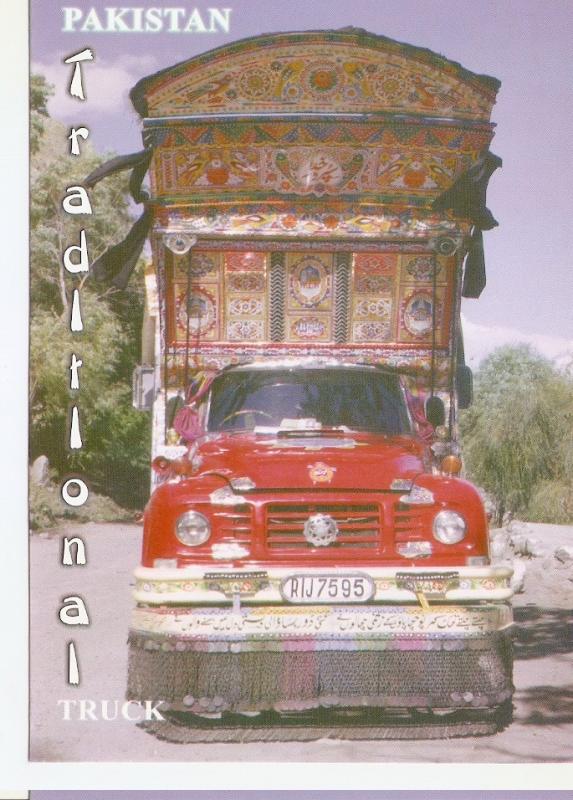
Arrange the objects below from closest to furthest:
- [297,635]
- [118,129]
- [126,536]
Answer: [297,635] < [126,536] < [118,129]

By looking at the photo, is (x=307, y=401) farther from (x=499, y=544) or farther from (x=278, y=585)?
(x=499, y=544)

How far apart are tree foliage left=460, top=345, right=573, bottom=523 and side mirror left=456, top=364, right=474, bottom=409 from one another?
70 mm

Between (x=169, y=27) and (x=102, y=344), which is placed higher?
(x=169, y=27)

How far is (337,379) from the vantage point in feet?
16.0

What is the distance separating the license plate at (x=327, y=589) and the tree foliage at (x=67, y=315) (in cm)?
133

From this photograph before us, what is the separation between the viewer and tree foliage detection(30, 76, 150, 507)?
4984mm

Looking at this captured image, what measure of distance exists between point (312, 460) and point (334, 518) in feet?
0.89

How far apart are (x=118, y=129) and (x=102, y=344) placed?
3.48 feet

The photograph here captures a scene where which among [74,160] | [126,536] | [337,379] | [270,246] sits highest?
[74,160]

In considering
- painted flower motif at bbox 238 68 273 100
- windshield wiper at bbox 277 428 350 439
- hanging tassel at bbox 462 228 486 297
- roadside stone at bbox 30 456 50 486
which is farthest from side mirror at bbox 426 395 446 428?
roadside stone at bbox 30 456 50 486

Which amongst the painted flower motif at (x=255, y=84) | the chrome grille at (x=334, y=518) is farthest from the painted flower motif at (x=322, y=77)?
the chrome grille at (x=334, y=518)

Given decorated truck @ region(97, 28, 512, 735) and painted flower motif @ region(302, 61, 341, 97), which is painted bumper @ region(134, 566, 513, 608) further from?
painted flower motif @ region(302, 61, 341, 97)
